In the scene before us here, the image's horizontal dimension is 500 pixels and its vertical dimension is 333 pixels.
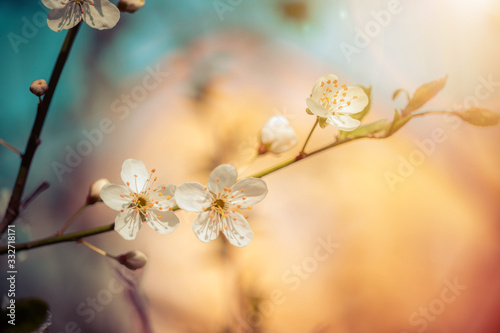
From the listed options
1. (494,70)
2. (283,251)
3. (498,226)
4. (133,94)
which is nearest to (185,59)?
(133,94)

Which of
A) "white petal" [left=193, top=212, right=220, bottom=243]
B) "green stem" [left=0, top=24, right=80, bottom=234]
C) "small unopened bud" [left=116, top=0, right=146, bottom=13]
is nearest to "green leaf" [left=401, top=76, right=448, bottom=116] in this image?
"white petal" [left=193, top=212, right=220, bottom=243]

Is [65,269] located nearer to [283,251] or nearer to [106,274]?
[106,274]

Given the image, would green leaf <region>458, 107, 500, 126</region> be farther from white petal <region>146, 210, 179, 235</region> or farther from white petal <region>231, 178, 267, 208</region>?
white petal <region>146, 210, 179, 235</region>

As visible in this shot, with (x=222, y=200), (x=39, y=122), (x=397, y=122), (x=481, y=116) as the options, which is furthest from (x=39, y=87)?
(x=481, y=116)

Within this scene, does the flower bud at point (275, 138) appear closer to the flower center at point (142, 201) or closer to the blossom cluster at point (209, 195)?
the blossom cluster at point (209, 195)

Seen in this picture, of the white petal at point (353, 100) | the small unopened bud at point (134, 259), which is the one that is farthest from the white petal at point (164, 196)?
the white petal at point (353, 100)

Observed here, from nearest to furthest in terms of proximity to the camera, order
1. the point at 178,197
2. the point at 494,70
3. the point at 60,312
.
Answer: the point at 178,197
the point at 60,312
the point at 494,70
